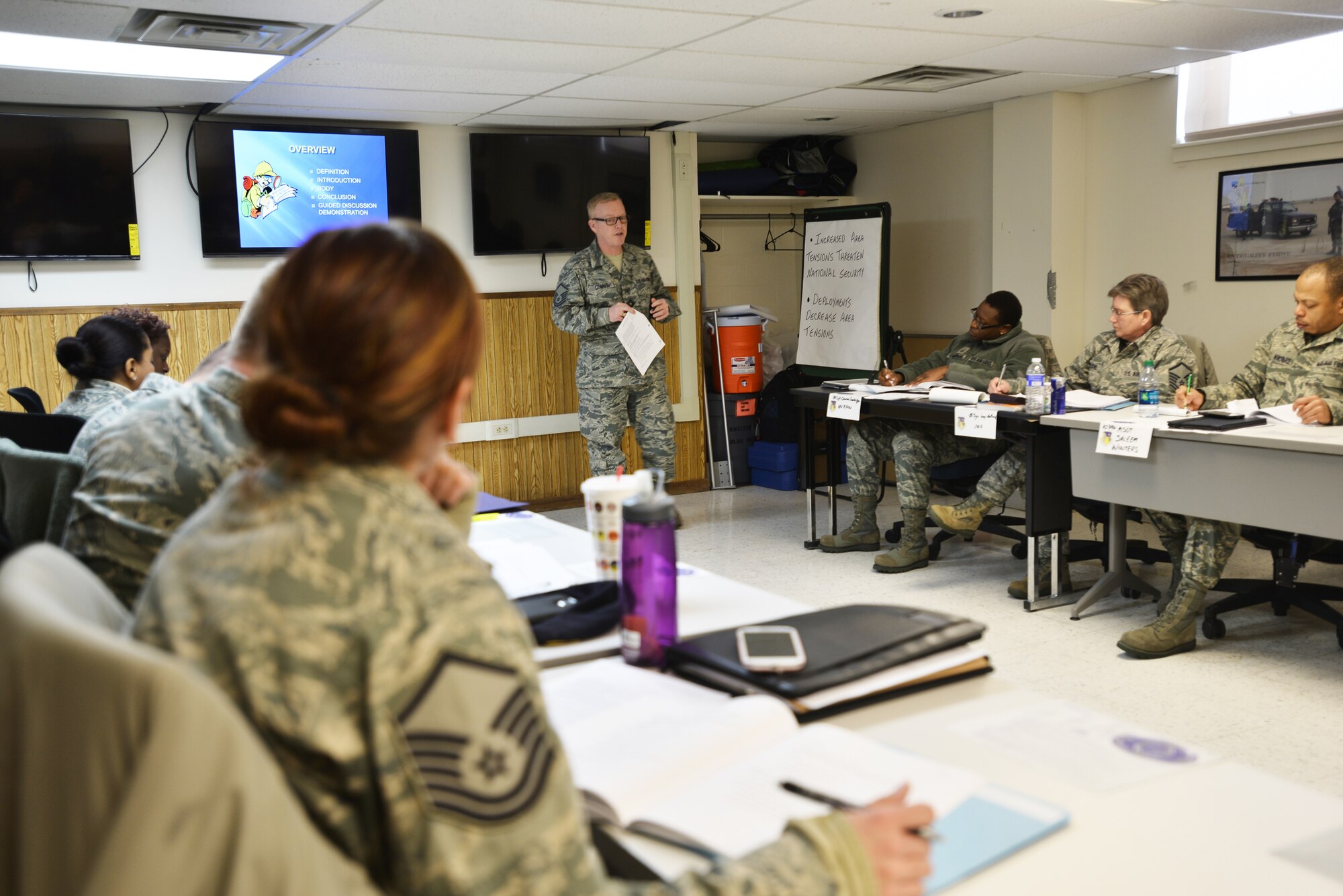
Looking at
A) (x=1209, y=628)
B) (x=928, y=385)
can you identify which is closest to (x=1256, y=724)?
(x=1209, y=628)

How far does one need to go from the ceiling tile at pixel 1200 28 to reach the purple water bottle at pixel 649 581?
11.3 ft

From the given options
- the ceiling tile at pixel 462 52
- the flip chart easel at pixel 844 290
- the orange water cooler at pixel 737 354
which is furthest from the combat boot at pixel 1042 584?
the orange water cooler at pixel 737 354

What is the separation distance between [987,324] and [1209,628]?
1.81 m

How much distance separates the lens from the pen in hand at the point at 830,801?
3.27 feet

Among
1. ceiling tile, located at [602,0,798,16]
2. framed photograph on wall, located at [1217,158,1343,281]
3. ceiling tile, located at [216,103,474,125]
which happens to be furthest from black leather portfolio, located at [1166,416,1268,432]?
ceiling tile, located at [216,103,474,125]

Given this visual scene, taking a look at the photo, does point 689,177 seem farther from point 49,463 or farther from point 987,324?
point 49,463

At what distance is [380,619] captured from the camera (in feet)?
2.61

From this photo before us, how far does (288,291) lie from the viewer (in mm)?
854

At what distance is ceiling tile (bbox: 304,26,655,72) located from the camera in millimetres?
3936

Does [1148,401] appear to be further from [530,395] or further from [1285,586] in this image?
[530,395]

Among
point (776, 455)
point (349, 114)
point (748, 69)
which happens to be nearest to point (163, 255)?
point (349, 114)

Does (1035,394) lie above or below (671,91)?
below

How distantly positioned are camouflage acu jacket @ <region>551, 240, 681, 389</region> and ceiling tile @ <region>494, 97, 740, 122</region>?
697 mm

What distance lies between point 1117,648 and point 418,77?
3586 millimetres
